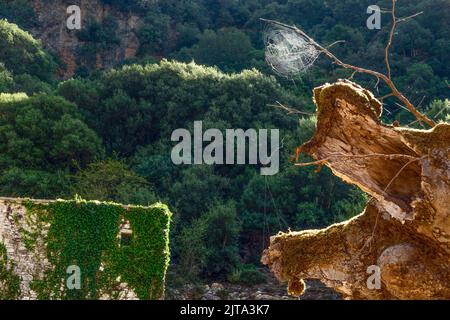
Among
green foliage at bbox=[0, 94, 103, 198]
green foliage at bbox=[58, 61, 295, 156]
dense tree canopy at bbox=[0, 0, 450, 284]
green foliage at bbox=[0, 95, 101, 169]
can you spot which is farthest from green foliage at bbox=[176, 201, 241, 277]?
green foliage at bbox=[58, 61, 295, 156]

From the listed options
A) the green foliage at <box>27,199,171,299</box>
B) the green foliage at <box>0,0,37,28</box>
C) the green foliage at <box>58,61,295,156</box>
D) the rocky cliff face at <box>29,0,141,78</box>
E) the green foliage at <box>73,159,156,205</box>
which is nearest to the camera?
the green foliage at <box>27,199,171,299</box>

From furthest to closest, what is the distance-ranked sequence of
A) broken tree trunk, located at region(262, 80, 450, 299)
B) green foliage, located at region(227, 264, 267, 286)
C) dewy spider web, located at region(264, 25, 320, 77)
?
green foliage, located at region(227, 264, 267, 286)
dewy spider web, located at region(264, 25, 320, 77)
broken tree trunk, located at region(262, 80, 450, 299)

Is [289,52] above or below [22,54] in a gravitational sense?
below

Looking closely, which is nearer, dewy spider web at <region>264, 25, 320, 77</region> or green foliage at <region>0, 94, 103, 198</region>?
dewy spider web at <region>264, 25, 320, 77</region>

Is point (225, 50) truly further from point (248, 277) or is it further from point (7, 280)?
point (7, 280)

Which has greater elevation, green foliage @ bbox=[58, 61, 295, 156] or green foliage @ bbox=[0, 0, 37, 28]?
green foliage @ bbox=[0, 0, 37, 28]

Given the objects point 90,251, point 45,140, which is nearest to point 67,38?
point 45,140

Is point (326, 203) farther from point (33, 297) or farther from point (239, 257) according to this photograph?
point (33, 297)

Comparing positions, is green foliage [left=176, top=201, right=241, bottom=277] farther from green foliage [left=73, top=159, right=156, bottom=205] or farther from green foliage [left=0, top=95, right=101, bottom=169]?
green foliage [left=0, top=95, right=101, bottom=169]
